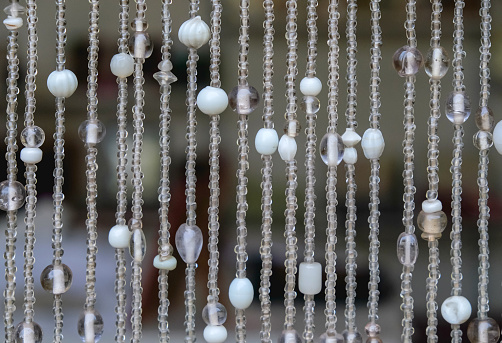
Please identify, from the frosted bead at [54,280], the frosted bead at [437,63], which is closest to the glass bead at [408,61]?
the frosted bead at [437,63]

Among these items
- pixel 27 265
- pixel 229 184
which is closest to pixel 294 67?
pixel 229 184

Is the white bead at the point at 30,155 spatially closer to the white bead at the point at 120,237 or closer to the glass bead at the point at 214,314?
the white bead at the point at 120,237

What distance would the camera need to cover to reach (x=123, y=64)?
0.53 metres

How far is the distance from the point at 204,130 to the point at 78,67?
144 millimetres

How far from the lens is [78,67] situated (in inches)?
26.3

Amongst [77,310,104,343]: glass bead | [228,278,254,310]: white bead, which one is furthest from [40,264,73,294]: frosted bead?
[228,278,254,310]: white bead

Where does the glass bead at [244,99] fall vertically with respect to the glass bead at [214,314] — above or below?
above

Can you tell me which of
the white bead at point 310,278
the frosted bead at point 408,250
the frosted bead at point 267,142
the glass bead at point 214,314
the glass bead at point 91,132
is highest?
the glass bead at point 91,132

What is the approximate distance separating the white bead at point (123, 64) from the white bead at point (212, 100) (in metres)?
0.06

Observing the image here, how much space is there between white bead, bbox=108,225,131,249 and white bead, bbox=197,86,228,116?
0.12 metres

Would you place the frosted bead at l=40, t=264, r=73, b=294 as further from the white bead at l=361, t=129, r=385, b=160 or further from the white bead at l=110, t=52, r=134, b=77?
the white bead at l=361, t=129, r=385, b=160

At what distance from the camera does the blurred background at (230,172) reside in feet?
2.15

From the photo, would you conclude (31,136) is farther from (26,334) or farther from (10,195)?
(26,334)

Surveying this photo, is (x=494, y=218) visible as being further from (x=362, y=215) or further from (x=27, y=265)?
(x=27, y=265)
